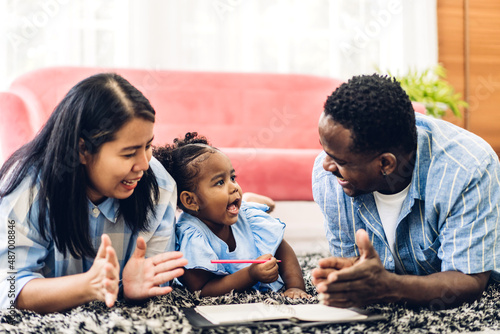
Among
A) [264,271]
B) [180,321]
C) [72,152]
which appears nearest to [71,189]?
[72,152]

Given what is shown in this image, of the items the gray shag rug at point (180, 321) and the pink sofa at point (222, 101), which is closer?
the gray shag rug at point (180, 321)

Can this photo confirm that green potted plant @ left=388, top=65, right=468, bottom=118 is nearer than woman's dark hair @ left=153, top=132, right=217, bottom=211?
No

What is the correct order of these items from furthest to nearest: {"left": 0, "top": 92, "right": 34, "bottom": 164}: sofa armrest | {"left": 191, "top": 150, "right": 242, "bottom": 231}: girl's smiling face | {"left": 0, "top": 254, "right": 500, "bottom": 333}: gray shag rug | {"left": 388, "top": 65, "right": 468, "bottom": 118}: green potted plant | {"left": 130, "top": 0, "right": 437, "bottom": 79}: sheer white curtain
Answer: {"left": 130, "top": 0, "right": 437, "bottom": 79}: sheer white curtain
{"left": 388, "top": 65, "right": 468, "bottom": 118}: green potted plant
{"left": 0, "top": 92, "right": 34, "bottom": 164}: sofa armrest
{"left": 191, "top": 150, "right": 242, "bottom": 231}: girl's smiling face
{"left": 0, "top": 254, "right": 500, "bottom": 333}: gray shag rug

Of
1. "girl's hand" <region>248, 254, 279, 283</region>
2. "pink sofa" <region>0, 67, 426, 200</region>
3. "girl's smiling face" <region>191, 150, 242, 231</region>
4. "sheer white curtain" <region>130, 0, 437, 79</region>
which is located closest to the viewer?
"girl's hand" <region>248, 254, 279, 283</region>

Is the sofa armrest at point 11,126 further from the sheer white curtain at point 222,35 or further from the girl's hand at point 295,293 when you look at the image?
the girl's hand at point 295,293

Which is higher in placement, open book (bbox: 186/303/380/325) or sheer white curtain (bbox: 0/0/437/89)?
sheer white curtain (bbox: 0/0/437/89)

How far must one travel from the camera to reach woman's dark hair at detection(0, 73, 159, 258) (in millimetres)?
1068

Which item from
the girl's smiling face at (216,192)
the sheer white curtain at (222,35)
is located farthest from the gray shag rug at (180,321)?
the sheer white curtain at (222,35)

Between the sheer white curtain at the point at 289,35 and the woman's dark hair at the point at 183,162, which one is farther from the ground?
the sheer white curtain at the point at 289,35

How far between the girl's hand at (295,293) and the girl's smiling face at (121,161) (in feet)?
1.50

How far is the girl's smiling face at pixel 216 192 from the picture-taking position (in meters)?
1.37

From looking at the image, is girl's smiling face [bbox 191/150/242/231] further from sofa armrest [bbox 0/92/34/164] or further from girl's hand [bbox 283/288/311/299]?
sofa armrest [bbox 0/92/34/164]

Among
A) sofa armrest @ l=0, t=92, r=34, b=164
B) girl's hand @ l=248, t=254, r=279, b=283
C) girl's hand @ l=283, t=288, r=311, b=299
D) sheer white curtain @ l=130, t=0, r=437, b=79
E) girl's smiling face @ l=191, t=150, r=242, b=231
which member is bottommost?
girl's hand @ l=283, t=288, r=311, b=299

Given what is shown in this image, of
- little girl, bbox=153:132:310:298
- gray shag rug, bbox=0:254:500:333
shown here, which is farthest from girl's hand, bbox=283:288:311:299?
gray shag rug, bbox=0:254:500:333
